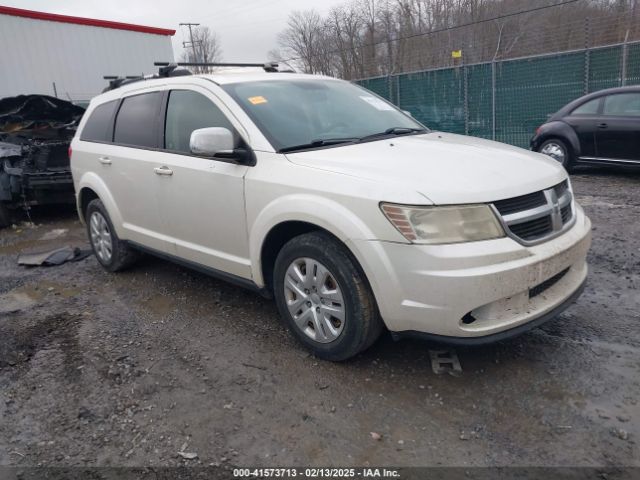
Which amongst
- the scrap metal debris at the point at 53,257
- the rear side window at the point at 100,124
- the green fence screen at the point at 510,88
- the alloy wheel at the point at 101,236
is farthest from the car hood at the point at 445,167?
the green fence screen at the point at 510,88

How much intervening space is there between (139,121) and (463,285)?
127 inches

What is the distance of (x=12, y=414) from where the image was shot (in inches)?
115

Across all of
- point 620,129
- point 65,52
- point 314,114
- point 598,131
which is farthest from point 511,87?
point 65,52

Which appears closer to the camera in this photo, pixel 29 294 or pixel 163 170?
pixel 163 170

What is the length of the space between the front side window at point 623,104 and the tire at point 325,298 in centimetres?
696

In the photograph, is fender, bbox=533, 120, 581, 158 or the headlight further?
fender, bbox=533, 120, 581, 158

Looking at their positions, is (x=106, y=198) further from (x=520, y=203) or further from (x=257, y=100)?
(x=520, y=203)

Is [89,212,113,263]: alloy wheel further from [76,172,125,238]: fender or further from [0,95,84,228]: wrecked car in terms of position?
[0,95,84,228]: wrecked car

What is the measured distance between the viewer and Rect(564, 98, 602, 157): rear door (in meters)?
8.29

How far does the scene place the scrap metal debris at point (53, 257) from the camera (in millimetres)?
5914

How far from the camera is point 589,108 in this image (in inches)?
332

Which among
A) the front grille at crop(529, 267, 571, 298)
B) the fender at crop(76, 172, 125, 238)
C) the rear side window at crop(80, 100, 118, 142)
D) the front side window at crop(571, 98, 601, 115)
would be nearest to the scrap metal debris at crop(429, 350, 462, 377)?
the front grille at crop(529, 267, 571, 298)

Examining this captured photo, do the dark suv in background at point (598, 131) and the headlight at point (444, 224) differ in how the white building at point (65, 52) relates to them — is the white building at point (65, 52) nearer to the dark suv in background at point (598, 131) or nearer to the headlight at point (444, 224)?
the dark suv in background at point (598, 131)

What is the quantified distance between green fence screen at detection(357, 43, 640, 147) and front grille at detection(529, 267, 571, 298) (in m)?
9.46
